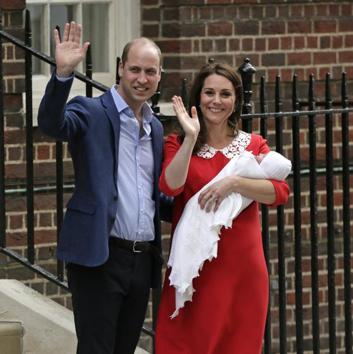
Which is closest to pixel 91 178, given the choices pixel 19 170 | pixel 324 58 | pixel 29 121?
pixel 29 121

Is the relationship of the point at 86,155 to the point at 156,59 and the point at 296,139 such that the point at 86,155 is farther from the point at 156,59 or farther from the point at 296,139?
the point at 296,139

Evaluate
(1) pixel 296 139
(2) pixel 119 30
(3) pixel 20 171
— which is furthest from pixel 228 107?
(2) pixel 119 30

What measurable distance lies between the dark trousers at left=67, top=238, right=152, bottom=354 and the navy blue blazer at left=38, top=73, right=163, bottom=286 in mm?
97

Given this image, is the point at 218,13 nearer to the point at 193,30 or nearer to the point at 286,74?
the point at 193,30

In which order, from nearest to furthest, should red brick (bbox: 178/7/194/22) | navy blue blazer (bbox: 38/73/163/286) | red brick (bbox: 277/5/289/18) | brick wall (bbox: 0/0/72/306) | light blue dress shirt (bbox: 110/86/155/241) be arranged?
navy blue blazer (bbox: 38/73/163/286)
light blue dress shirt (bbox: 110/86/155/241)
brick wall (bbox: 0/0/72/306)
red brick (bbox: 178/7/194/22)
red brick (bbox: 277/5/289/18)

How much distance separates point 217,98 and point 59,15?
3362 millimetres

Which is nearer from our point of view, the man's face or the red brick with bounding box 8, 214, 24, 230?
the man's face

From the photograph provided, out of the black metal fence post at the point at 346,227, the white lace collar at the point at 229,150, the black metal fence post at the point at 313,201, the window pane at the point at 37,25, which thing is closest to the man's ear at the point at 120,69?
the white lace collar at the point at 229,150

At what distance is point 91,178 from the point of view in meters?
5.74

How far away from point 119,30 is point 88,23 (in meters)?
0.20

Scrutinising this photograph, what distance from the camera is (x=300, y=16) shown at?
9477mm

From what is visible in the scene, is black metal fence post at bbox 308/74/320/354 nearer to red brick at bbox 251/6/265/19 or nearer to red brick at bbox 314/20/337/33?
red brick at bbox 251/6/265/19

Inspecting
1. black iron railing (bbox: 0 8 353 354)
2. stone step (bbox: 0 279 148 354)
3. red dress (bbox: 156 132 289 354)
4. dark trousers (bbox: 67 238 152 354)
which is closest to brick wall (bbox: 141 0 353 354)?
black iron railing (bbox: 0 8 353 354)

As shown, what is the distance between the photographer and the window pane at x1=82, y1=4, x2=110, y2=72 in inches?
366
